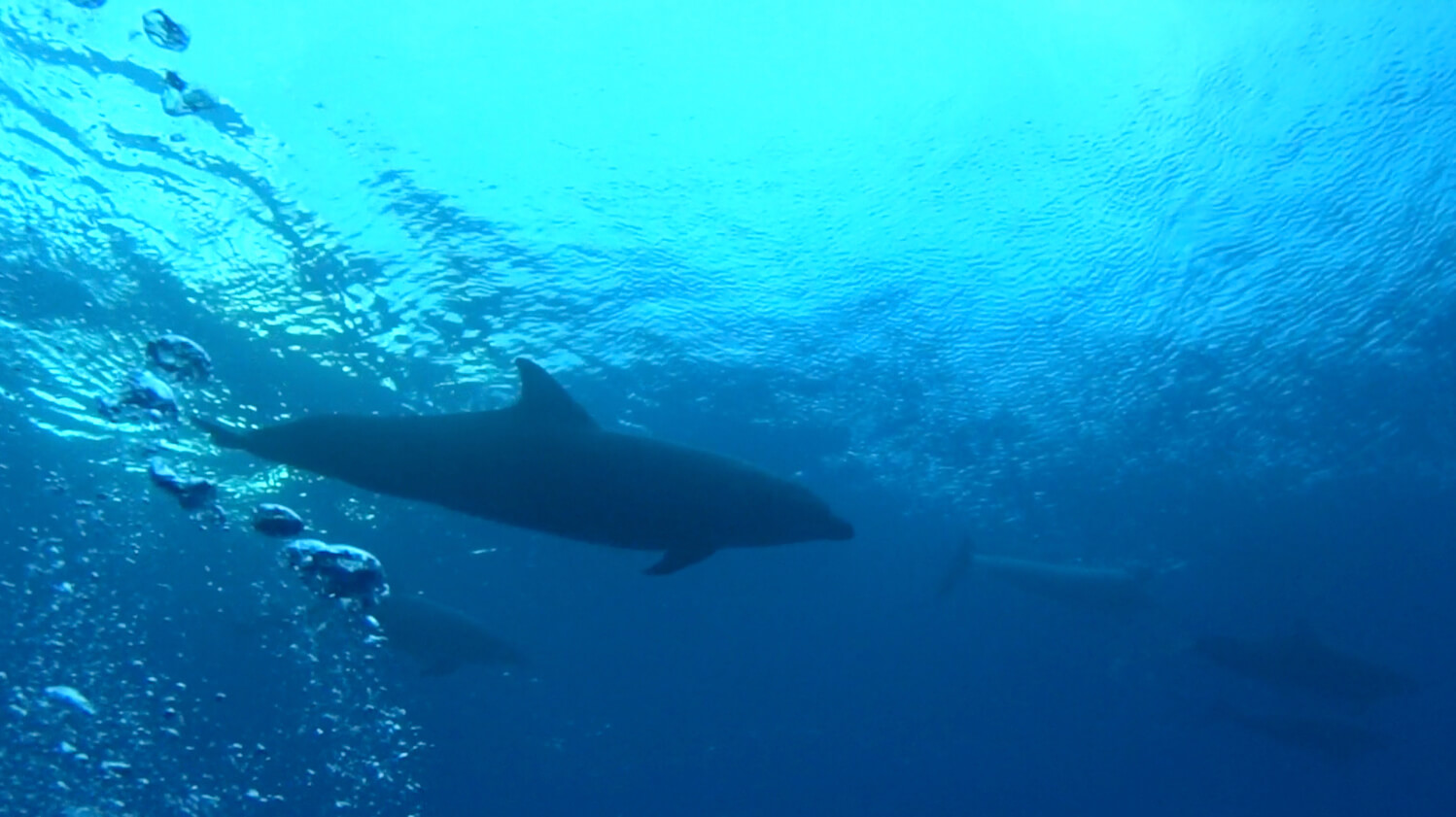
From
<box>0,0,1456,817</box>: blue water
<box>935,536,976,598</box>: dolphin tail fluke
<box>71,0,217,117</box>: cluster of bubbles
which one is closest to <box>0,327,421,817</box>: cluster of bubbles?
<box>0,0,1456,817</box>: blue water

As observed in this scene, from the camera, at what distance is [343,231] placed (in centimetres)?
1098

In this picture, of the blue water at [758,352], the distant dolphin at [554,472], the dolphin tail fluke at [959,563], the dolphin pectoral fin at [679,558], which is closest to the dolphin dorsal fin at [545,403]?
the distant dolphin at [554,472]

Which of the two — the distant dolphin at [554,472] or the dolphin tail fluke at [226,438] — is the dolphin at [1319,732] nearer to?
the distant dolphin at [554,472]

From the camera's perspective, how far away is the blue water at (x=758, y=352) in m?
9.75

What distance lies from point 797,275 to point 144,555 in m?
15.3

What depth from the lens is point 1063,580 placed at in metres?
18.9

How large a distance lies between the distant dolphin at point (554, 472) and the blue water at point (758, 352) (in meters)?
4.52

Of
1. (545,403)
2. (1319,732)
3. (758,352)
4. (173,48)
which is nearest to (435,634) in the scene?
(758,352)

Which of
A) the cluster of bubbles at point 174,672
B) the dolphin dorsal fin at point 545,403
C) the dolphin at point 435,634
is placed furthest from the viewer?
the cluster of bubbles at point 174,672

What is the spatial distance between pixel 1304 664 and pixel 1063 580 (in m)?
4.49

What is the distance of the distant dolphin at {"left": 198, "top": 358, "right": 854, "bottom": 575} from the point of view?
6.08 metres

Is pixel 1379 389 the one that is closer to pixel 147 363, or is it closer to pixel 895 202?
pixel 895 202

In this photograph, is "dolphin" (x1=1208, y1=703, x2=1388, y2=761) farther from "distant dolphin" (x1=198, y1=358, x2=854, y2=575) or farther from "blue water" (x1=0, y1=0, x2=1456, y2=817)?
"distant dolphin" (x1=198, y1=358, x2=854, y2=575)

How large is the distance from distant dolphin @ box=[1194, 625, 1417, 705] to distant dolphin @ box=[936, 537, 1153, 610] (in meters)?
1.83
